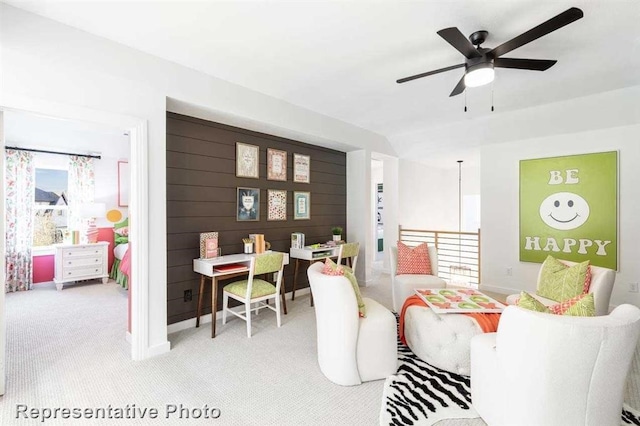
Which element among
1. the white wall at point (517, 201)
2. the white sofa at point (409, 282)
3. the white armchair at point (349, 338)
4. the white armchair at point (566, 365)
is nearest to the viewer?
the white armchair at point (566, 365)

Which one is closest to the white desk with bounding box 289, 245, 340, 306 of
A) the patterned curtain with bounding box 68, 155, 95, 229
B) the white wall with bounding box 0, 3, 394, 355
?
the white wall with bounding box 0, 3, 394, 355

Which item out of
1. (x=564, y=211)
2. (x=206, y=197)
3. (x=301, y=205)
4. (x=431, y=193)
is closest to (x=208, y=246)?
(x=206, y=197)

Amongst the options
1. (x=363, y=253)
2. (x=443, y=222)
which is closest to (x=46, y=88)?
(x=363, y=253)

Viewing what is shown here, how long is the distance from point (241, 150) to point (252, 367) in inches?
99.9

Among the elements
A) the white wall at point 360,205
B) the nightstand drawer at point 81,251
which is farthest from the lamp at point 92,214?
the white wall at point 360,205

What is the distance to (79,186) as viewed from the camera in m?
5.47

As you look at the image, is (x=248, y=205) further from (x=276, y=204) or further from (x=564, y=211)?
(x=564, y=211)

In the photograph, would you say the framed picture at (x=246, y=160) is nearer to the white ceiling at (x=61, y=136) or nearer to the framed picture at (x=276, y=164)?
the framed picture at (x=276, y=164)

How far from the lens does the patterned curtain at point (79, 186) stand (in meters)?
5.41

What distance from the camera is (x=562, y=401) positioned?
1.51 meters

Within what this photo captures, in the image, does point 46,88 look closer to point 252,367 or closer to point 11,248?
point 252,367

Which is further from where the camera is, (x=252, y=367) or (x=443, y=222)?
(x=443, y=222)

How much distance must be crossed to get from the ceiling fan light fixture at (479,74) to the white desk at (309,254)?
2729 millimetres

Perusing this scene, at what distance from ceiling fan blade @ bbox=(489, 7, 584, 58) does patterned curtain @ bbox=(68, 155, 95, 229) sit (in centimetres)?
641
